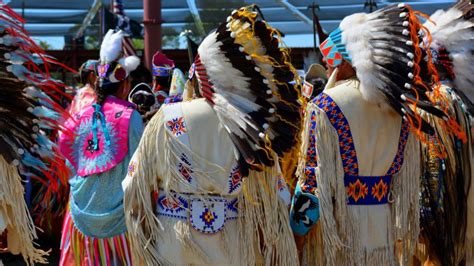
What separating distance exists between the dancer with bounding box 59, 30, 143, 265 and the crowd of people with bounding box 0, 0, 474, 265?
0.86 m

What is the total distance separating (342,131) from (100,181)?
1.51 m

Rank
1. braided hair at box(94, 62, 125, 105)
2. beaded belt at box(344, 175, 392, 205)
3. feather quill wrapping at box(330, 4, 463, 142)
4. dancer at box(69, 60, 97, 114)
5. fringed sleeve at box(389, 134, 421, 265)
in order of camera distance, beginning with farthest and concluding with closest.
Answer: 1. dancer at box(69, 60, 97, 114)
2. braided hair at box(94, 62, 125, 105)
3. fringed sleeve at box(389, 134, 421, 265)
4. beaded belt at box(344, 175, 392, 205)
5. feather quill wrapping at box(330, 4, 463, 142)

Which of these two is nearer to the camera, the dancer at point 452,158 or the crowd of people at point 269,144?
the crowd of people at point 269,144

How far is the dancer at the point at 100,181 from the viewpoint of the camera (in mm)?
4098

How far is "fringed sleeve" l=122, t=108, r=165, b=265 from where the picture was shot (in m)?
2.98

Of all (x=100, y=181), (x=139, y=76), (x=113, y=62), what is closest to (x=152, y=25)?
(x=139, y=76)

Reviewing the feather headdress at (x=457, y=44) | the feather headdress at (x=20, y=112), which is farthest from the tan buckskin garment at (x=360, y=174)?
the feather headdress at (x=20, y=112)

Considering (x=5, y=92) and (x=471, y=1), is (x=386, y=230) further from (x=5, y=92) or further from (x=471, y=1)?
(x=5, y=92)

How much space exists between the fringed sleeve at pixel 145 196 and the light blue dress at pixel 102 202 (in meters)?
1.10

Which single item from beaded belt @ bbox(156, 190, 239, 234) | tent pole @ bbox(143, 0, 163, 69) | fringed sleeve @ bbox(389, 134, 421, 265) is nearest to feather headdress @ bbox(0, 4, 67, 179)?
beaded belt @ bbox(156, 190, 239, 234)

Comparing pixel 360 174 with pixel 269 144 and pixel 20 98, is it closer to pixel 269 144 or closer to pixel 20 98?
pixel 269 144

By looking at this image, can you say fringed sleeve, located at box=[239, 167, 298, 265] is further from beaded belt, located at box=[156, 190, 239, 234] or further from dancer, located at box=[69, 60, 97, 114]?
dancer, located at box=[69, 60, 97, 114]

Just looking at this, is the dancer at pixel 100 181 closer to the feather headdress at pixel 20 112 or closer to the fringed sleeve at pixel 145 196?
the fringed sleeve at pixel 145 196

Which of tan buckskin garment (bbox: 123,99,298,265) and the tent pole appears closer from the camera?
tan buckskin garment (bbox: 123,99,298,265)
